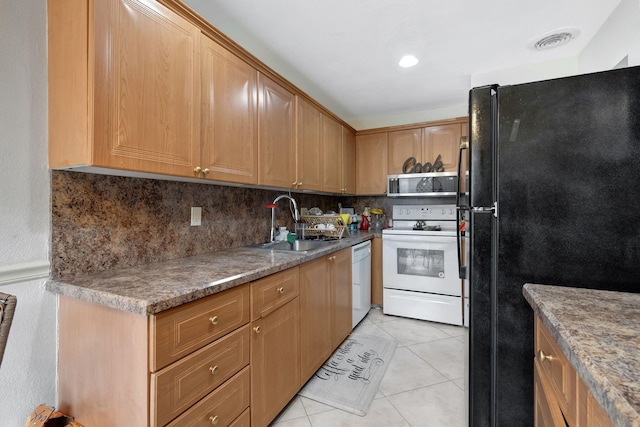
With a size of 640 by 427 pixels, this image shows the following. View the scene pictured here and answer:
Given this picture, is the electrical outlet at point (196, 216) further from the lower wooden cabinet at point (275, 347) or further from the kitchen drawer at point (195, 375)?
the kitchen drawer at point (195, 375)

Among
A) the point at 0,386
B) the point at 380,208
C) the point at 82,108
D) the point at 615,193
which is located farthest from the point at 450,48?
the point at 0,386

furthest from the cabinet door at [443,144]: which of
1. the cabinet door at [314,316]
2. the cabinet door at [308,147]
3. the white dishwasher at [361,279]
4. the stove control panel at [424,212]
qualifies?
the cabinet door at [314,316]

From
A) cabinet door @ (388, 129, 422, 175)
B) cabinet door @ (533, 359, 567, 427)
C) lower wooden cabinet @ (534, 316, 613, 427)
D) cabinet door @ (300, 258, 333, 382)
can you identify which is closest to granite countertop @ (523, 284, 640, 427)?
lower wooden cabinet @ (534, 316, 613, 427)

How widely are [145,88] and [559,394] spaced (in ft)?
5.73

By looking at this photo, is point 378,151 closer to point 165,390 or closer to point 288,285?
point 288,285

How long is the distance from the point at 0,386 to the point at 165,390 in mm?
656


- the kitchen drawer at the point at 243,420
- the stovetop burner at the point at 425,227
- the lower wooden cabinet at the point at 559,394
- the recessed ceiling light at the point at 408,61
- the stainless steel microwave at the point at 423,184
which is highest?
the recessed ceiling light at the point at 408,61

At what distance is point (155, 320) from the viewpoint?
0.91m

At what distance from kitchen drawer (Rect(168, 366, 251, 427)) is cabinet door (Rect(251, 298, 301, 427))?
0.06m

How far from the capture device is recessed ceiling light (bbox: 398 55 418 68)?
236 centimetres

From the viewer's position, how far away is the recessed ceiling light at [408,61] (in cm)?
236

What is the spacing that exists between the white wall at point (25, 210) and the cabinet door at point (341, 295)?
1585 mm

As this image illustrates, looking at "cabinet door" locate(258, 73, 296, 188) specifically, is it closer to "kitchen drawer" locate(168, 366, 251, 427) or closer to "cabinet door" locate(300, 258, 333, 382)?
"cabinet door" locate(300, 258, 333, 382)

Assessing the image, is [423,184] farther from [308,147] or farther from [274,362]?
[274,362]
